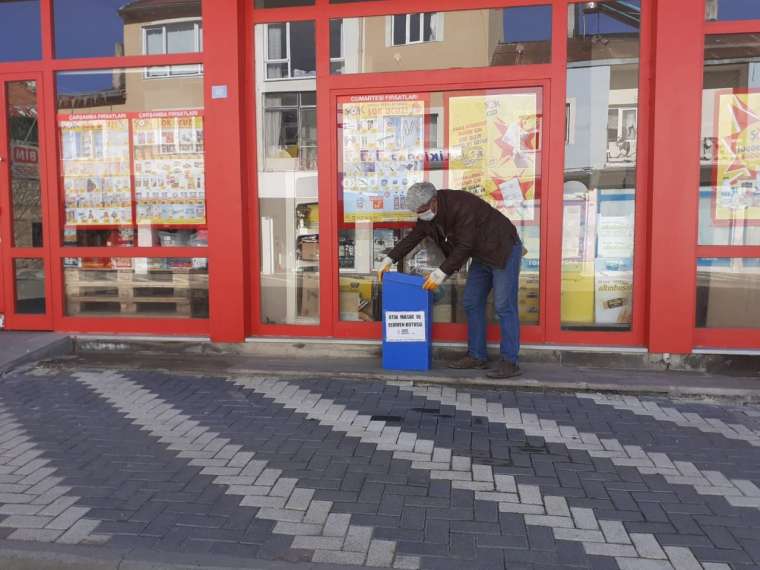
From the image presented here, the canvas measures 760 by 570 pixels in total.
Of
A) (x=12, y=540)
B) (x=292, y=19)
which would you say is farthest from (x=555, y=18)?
(x=12, y=540)

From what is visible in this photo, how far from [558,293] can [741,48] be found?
263 centimetres

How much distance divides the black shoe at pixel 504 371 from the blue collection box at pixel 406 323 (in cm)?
61

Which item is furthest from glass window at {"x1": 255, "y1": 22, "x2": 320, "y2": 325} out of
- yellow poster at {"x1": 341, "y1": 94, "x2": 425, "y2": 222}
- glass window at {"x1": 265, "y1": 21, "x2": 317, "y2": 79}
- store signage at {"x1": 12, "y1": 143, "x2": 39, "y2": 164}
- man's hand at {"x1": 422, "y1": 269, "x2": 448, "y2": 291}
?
store signage at {"x1": 12, "y1": 143, "x2": 39, "y2": 164}

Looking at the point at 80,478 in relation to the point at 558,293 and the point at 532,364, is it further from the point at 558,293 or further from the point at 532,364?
the point at 558,293

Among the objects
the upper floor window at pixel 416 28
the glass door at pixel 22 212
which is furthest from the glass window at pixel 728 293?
the glass door at pixel 22 212

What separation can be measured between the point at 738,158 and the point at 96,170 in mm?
6323

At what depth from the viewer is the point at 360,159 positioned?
596 centimetres

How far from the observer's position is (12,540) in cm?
276

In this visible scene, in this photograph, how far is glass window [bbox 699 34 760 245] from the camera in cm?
530

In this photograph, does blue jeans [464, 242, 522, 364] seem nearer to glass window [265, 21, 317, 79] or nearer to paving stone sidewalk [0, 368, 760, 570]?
paving stone sidewalk [0, 368, 760, 570]

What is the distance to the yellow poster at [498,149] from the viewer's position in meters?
5.64

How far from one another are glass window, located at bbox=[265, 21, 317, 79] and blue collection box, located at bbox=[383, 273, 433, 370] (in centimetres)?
228

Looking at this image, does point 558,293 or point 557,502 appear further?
point 558,293

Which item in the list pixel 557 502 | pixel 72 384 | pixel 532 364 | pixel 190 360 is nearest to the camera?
pixel 557 502
